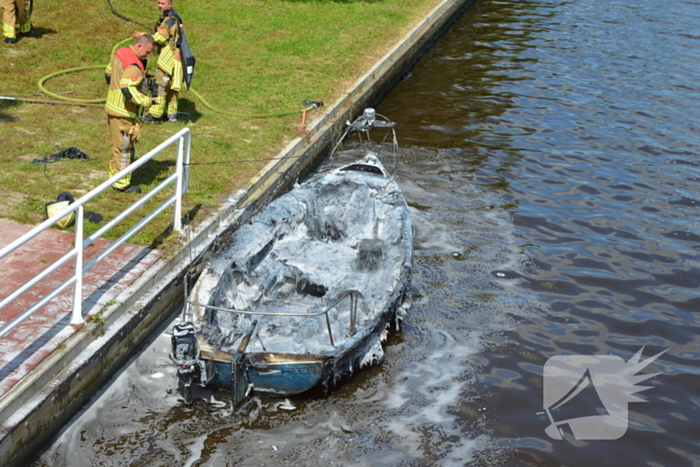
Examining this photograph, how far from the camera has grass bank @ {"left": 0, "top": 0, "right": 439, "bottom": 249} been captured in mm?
10125

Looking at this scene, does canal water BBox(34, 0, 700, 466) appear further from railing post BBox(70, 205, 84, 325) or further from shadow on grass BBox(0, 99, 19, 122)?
shadow on grass BBox(0, 99, 19, 122)

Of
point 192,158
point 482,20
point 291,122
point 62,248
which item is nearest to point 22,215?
point 62,248

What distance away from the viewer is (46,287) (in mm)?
7551

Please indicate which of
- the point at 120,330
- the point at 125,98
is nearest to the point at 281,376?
the point at 120,330

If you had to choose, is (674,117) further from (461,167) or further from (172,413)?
(172,413)

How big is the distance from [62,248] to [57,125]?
4.15 m

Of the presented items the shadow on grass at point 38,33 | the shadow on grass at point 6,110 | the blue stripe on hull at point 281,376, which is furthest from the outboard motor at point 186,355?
the shadow on grass at point 38,33

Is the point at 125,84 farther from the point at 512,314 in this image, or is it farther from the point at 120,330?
the point at 512,314

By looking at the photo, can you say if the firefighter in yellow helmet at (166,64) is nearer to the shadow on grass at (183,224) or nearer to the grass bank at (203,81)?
the grass bank at (203,81)

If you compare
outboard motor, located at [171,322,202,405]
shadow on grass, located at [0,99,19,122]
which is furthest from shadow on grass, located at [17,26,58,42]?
outboard motor, located at [171,322,202,405]

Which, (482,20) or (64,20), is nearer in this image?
(64,20)

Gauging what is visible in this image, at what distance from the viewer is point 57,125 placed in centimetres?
1167

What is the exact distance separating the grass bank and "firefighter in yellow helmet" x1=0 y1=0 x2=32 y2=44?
0.25 meters

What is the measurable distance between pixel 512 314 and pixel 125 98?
576 cm
